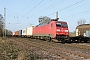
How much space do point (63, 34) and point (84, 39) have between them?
5.30 metres

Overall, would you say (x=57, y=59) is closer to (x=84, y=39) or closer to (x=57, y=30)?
(x=57, y=30)

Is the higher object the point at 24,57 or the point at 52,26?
the point at 52,26

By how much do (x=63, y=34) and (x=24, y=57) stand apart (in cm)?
1768

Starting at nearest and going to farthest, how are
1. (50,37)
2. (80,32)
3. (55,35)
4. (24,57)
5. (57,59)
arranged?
(24,57) → (57,59) → (55,35) → (50,37) → (80,32)

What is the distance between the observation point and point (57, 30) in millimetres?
25469

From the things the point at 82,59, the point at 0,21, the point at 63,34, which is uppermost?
the point at 0,21

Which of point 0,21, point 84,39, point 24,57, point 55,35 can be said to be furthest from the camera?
point 0,21

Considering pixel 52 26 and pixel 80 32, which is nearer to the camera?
pixel 52 26

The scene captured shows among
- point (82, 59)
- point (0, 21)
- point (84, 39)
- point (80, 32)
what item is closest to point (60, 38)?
point (84, 39)

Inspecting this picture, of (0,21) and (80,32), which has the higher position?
(0,21)

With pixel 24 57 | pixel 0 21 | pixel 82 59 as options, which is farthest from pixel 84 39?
pixel 0 21

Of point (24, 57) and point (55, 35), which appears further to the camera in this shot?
point (55, 35)

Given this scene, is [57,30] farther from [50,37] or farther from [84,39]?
[84,39]

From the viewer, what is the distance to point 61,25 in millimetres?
26250
